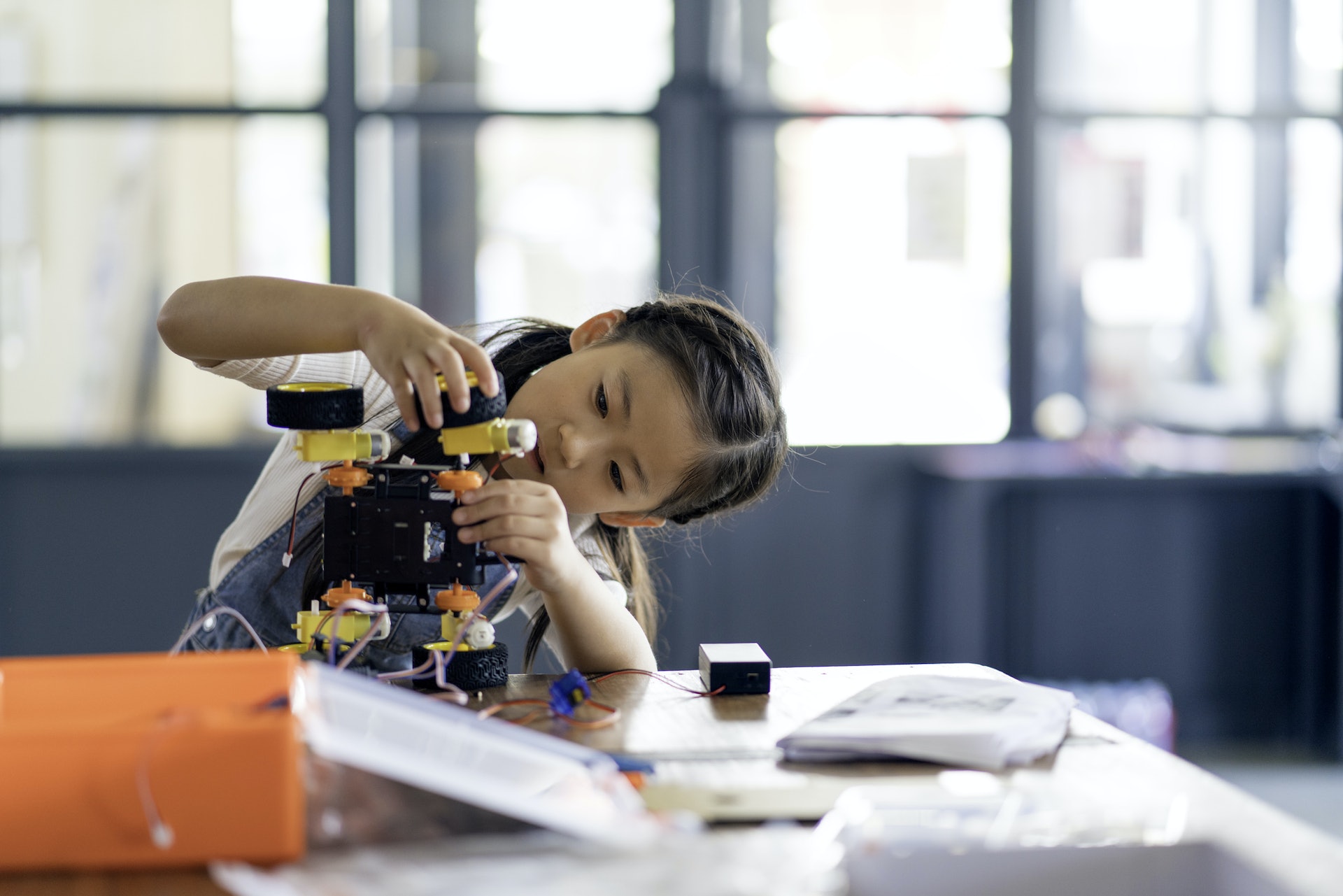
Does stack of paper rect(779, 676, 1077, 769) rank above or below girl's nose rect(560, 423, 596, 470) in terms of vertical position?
below

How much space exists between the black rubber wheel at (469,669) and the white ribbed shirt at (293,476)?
0.53ft

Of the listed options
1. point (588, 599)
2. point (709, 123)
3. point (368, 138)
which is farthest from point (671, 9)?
point (588, 599)

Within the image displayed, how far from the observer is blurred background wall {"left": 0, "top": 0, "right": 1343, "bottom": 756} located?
254 cm

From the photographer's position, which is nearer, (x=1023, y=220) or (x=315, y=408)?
(x=315, y=408)

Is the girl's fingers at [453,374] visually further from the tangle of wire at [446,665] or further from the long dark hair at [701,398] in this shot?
the long dark hair at [701,398]

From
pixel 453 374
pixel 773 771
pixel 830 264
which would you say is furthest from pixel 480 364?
pixel 830 264

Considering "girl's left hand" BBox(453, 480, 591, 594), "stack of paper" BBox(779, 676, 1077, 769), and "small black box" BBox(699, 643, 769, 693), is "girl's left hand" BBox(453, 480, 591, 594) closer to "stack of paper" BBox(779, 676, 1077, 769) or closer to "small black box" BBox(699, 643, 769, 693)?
"small black box" BBox(699, 643, 769, 693)

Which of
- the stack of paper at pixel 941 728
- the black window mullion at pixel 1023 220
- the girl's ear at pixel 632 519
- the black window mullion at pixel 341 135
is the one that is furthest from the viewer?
the black window mullion at pixel 1023 220

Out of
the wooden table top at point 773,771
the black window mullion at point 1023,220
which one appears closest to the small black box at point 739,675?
the wooden table top at point 773,771

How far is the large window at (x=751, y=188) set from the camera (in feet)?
8.40

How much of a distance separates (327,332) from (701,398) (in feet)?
1.15

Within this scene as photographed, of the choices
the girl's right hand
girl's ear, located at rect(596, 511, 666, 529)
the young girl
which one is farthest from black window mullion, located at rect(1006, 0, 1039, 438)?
the girl's right hand

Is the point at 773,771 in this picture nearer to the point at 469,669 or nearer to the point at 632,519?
the point at 469,669

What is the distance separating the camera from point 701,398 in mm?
1109
